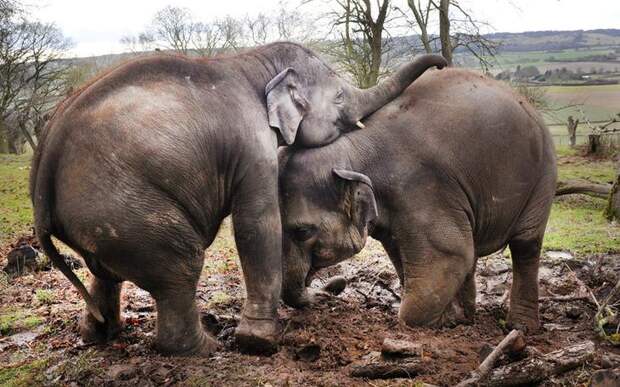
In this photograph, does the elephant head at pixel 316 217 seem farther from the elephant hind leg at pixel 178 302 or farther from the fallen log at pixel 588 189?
the fallen log at pixel 588 189

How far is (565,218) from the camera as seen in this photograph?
12789 millimetres

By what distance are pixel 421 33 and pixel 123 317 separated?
50.9 ft

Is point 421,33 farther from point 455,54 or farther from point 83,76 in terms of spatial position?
point 83,76

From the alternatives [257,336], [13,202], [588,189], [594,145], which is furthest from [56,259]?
[594,145]

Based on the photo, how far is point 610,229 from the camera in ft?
35.4

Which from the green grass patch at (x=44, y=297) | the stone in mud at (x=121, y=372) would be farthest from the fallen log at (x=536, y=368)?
the green grass patch at (x=44, y=297)

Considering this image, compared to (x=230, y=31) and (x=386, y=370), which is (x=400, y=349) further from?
(x=230, y=31)

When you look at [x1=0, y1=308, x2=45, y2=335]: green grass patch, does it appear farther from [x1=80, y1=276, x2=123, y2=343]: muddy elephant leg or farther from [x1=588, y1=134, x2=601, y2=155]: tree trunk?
[x1=588, y1=134, x2=601, y2=155]: tree trunk

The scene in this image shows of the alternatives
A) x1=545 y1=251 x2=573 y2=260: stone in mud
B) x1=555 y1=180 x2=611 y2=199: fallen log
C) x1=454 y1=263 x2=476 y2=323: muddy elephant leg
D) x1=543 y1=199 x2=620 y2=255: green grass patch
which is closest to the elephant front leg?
x1=454 y1=263 x2=476 y2=323: muddy elephant leg

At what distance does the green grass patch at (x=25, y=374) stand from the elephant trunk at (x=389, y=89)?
3162 mm

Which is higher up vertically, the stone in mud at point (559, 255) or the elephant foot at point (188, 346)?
the elephant foot at point (188, 346)

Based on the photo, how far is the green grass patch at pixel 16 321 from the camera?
599cm

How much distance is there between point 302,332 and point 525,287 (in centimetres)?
218

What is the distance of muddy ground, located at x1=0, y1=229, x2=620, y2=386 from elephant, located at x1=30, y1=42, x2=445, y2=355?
31 cm
